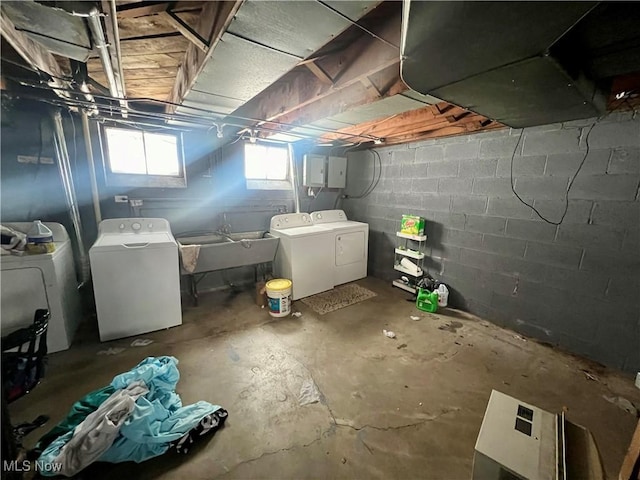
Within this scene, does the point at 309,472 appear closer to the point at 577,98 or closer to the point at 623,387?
the point at 577,98

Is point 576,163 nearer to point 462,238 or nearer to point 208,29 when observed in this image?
point 462,238

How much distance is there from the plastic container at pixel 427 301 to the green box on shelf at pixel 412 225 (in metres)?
0.74

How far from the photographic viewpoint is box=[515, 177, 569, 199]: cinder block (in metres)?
2.28

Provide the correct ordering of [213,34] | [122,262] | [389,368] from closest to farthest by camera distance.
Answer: [213,34] → [389,368] → [122,262]

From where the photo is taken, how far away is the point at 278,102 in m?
2.30

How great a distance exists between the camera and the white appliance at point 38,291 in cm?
188

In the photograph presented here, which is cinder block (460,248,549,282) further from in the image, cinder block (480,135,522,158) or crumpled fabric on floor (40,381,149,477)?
crumpled fabric on floor (40,381,149,477)

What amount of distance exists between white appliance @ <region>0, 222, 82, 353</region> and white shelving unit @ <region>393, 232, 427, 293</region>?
355 cm

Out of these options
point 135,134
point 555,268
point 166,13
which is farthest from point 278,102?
point 555,268

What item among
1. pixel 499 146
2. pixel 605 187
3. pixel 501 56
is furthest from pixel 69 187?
pixel 605 187

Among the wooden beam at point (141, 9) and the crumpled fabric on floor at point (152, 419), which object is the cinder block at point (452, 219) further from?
the wooden beam at point (141, 9)

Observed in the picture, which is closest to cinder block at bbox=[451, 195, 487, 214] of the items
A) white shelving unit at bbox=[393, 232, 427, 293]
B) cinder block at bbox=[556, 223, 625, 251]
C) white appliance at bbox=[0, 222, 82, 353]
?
white shelving unit at bbox=[393, 232, 427, 293]

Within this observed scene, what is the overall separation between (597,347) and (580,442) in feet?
6.07

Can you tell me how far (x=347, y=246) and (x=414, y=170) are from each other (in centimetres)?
140
